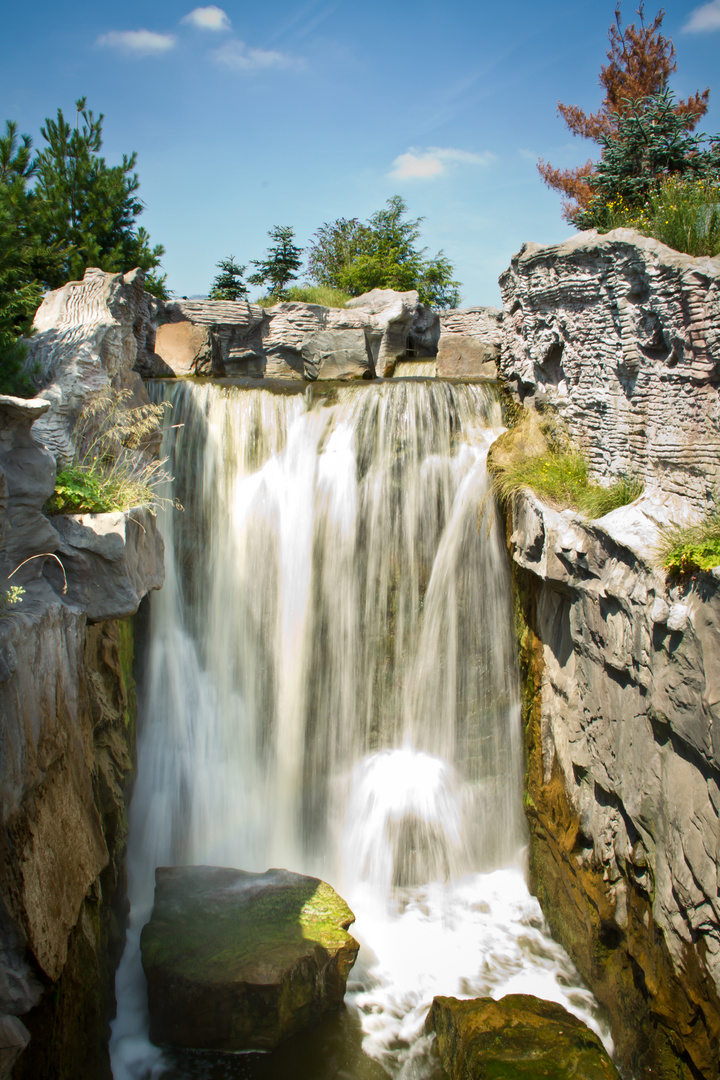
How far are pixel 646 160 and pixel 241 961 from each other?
1053 cm

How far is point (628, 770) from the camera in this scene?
16.5ft

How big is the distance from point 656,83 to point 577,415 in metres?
14.2

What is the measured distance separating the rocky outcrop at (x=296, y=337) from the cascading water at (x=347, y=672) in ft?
12.8

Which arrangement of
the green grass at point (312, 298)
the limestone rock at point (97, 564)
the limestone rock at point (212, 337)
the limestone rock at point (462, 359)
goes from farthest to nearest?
the green grass at point (312, 298)
the limestone rock at point (212, 337)
the limestone rock at point (462, 359)
the limestone rock at point (97, 564)

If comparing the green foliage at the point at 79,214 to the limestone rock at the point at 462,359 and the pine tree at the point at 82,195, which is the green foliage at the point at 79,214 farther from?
the limestone rock at the point at 462,359

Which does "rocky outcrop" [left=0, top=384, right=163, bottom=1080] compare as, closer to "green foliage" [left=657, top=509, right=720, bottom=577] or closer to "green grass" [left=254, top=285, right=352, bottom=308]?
"green foliage" [left=657, top=509, right=720, bottom=577]

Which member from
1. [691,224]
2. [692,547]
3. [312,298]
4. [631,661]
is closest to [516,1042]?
[631,661]

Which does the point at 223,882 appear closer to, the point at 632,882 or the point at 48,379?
the point at 632,882

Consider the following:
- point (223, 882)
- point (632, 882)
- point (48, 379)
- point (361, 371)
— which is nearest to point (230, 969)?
point (223, 882)

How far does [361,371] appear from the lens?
1136cm

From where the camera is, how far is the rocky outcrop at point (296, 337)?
36.7ft

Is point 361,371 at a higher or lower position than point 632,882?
higher

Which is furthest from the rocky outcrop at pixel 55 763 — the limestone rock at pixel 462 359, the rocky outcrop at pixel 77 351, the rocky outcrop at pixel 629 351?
the limestone rock at pixel 462 359

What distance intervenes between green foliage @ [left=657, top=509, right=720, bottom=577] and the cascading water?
255 centimetres
